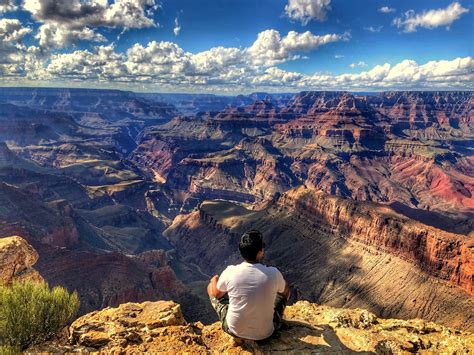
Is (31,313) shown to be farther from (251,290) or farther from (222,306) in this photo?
(251,290)

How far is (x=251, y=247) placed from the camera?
43.0ft

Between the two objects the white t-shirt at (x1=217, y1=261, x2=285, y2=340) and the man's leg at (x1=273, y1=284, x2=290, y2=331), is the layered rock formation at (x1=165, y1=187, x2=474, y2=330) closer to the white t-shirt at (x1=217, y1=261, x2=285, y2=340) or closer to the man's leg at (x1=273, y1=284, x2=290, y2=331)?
the man's leg at (x1=273, y1=284, x2=290, y2=331)

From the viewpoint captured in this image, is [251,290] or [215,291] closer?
[251,290]

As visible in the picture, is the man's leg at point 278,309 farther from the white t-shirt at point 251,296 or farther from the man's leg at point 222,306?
the man's leg at point 222,306

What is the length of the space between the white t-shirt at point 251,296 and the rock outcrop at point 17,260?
80.8 feet

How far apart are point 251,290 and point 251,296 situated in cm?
21

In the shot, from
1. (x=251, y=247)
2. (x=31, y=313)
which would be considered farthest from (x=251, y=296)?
(x=31, y=313)

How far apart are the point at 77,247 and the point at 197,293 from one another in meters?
45.5

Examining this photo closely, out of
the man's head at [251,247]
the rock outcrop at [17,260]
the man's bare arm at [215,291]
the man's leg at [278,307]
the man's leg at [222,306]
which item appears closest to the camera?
the man's head at [251,247]

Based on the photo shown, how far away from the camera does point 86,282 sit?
7056 centimetres

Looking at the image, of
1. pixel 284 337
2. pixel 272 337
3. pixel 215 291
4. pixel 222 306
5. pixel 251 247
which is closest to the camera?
pixel 251 247

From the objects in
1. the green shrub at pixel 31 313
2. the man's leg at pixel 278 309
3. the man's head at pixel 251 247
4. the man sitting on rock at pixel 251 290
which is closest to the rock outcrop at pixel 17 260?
the green shrub at pixel 31 313

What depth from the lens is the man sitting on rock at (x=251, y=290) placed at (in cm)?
1294

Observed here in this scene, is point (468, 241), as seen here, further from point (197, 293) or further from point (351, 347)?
point (351, 347)
